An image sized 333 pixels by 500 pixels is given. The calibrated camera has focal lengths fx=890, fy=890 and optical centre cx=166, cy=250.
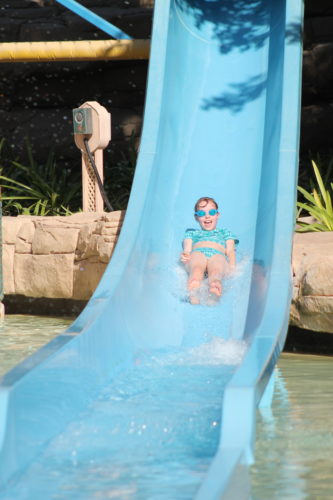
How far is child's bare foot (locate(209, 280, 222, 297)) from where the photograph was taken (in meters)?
5.99

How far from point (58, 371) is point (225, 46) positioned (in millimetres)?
5080

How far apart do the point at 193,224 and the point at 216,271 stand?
0.72 m

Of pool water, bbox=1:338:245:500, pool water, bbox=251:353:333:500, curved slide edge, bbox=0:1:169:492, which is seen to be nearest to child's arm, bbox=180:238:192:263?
curved slide edge, bbox=0:1:169:492

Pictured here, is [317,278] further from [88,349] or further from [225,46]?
[225,46]

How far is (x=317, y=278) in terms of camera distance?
6000 millimetres

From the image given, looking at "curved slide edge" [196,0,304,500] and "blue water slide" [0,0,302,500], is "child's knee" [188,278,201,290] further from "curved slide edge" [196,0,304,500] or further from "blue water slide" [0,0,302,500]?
"curved slide edge" [196,0,304,500]

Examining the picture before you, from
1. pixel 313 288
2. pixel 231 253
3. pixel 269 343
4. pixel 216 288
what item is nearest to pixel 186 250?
pixel 231 253

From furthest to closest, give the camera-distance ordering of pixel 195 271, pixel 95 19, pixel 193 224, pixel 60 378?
pixel 95 19 → pixel 193 224 → pixel 195 271 → pixel 60 378

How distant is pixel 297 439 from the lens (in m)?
4.25

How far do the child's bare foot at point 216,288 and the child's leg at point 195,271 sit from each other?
4.0 inches

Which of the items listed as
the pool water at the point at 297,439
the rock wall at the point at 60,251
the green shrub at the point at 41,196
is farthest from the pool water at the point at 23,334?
the pool water at the point at 297,439

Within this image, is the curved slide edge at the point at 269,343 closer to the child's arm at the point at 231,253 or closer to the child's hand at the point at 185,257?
the child's arm at the point at 231,253

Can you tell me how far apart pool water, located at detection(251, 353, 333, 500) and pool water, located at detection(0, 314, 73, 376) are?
1.80 meters

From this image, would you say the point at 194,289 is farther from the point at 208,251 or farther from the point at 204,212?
the point at 204,212
